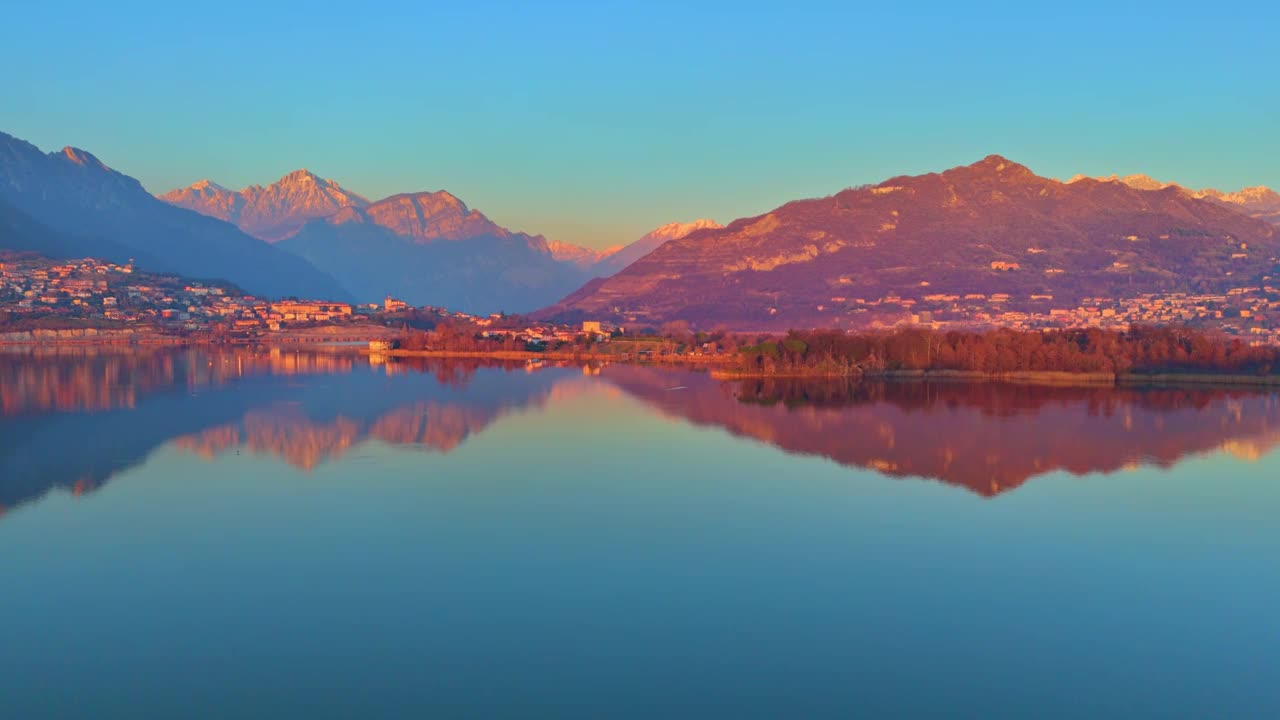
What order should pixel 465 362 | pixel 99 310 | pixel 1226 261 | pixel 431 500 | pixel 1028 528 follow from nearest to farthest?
pixel 1028 528, pixel 431 500, pixel 465 362, pixel 99 310, pixel 1226 261

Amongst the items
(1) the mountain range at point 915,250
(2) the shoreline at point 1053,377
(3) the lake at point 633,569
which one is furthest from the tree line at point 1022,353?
(1) the mountain range at point 915,250

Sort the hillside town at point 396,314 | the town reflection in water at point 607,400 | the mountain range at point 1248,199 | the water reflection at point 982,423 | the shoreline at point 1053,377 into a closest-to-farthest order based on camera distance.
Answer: the town reflection in water at point 607,400, the water reflection at point 982,423, the shoreline at point 1053,377, the hillside town at point 396,314, the mountain range at point 1248,199

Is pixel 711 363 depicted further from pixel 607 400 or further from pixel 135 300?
pixel 135 300

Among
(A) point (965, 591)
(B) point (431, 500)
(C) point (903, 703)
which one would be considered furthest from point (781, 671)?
(B) point (431, 500)

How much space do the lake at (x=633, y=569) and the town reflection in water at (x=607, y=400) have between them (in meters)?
0.30

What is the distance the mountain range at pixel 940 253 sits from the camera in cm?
12144

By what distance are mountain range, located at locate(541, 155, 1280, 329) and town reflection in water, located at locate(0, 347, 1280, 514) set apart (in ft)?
222

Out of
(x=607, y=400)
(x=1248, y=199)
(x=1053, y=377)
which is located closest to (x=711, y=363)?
(x=1053, y=377)

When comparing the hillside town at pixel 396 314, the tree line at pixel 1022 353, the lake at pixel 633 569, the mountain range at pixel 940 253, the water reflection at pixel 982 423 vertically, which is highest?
the mountain range at pixel 940 253

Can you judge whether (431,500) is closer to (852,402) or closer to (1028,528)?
(1028,528)

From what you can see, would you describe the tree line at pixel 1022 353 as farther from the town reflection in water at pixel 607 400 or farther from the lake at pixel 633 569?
the lake at pixel 633 569

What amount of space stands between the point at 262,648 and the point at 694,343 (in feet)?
239

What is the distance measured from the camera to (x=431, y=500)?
72.7 ft

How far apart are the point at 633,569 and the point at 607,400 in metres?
30.0
